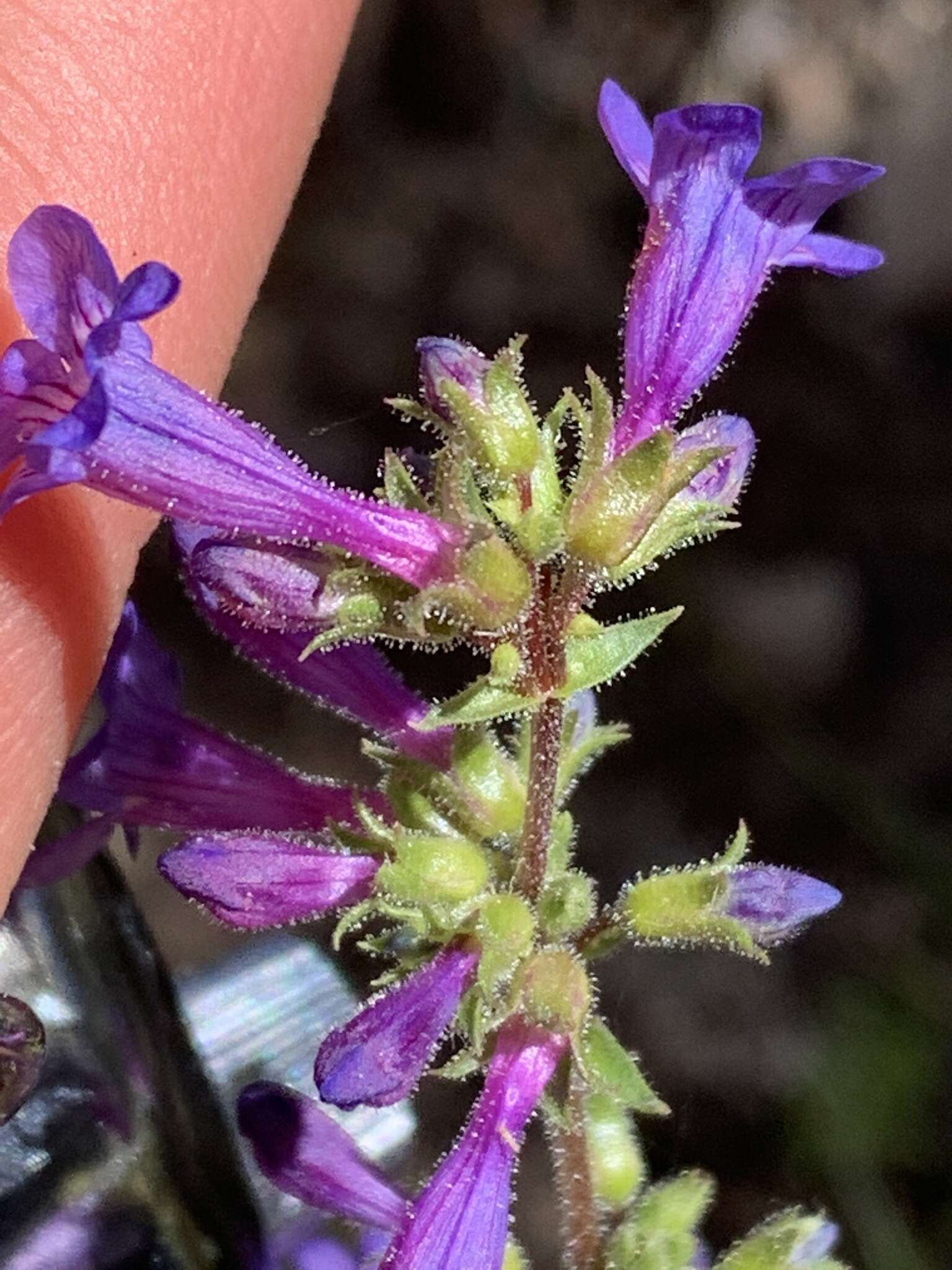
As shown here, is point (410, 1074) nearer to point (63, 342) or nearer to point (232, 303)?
point (63, 342)

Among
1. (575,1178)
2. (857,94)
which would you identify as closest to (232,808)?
(575,1178)

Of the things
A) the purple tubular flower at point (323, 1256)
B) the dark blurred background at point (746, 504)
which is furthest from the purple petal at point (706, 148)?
the dark blurred background at point (746, 504)

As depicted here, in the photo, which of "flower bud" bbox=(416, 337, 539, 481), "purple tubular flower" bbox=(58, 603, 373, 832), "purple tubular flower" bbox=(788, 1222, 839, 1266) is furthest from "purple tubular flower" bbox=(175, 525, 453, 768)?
"purple tubular flower" bbox=(788, 1222, 839, 1266)

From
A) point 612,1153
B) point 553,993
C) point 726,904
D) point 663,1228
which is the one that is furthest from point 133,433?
point 663,1228

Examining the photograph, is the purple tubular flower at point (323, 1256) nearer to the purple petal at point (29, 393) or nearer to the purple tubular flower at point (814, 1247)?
the purple tubular flower at point (814, 1247)

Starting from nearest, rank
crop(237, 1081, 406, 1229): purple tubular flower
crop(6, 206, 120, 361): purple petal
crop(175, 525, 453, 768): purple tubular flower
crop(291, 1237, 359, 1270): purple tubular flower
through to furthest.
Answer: crop(6, 206, 120, 361): purple petal, crop(175, 525, 453, 768): purple tubular flower, crop(237, 1081, 406, 1229): purple tubular flower, crop(291, 1237, 359, 1270): purple tubular flower

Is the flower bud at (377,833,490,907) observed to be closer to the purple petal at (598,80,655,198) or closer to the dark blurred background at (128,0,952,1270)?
the purple petal at (598,80,655,198)
